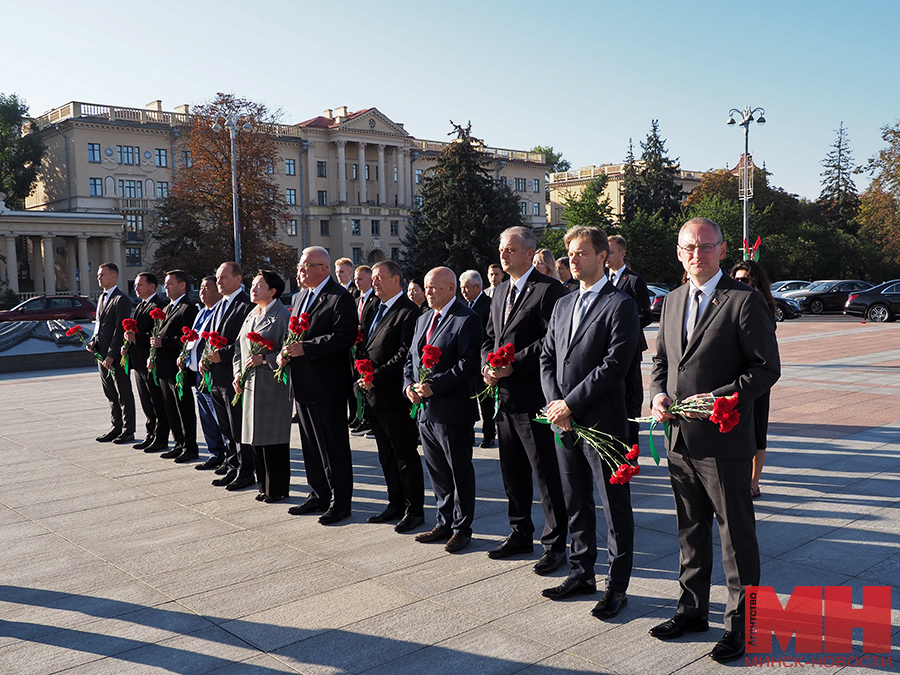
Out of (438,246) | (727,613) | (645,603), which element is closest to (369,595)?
(645,603)

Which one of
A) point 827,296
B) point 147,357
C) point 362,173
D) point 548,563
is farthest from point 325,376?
point 362,173

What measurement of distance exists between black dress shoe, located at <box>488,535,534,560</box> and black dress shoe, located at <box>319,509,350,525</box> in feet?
5.18

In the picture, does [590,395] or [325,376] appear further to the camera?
[325,376]

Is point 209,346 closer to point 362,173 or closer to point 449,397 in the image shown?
point 449,397

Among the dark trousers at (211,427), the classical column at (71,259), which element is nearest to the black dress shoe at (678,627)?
the dark trousers at (211,427)

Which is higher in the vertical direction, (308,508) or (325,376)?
(325,376)

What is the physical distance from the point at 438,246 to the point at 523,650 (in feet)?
166

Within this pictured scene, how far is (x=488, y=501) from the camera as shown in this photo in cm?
712

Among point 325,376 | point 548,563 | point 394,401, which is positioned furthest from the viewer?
point 325,376

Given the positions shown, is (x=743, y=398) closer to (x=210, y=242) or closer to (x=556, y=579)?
(x=556, y=579)

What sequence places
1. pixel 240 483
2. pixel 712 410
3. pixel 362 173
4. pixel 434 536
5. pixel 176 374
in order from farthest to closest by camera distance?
pixel 362 173 → pixel 176 374 → pixel 240 483 → pixel 434 536 → pixel 712 410

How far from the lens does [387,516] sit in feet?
21.6

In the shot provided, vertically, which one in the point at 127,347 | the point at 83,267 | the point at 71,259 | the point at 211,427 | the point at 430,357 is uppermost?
the point at 71,259

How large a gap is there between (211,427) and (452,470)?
158 inches
